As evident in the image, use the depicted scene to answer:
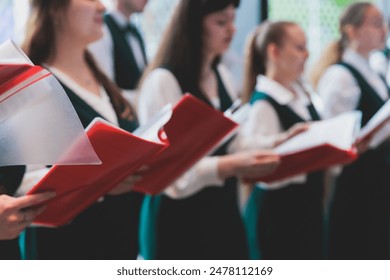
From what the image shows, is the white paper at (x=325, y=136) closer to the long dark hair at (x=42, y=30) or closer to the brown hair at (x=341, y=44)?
the long dark hair at (x=42, y=30)

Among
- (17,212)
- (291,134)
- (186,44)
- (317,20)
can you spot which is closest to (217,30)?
(186,44)

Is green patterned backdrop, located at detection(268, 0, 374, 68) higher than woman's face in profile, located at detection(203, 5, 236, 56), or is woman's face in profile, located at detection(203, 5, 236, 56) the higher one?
green patterned backdrop, located at detection(268, 0, 374, 68)

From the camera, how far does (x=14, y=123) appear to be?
1.39 metres

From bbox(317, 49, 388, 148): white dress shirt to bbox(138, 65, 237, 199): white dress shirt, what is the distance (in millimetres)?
1360

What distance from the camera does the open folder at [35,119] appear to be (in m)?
1.35

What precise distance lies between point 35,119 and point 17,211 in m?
0.32

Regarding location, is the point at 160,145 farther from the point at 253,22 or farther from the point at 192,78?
the point at 253,22

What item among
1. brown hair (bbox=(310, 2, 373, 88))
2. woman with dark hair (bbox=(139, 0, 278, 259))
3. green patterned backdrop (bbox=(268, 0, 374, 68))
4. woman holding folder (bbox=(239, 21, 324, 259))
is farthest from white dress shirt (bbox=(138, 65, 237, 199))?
green patterned backdrop (bbox=(268, 0, 374, 68))

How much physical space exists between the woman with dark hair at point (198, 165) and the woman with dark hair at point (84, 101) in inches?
12.4

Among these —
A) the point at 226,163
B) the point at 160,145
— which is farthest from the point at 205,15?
the point at 160,145

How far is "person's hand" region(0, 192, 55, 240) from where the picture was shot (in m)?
1.61

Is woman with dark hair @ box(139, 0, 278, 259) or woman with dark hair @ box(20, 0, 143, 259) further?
woman with dark hair @ box(139, 0, 278, 259)

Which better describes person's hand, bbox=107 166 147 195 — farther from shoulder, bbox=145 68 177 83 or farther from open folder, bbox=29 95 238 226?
shoulder, bbox=145 68 177 83
